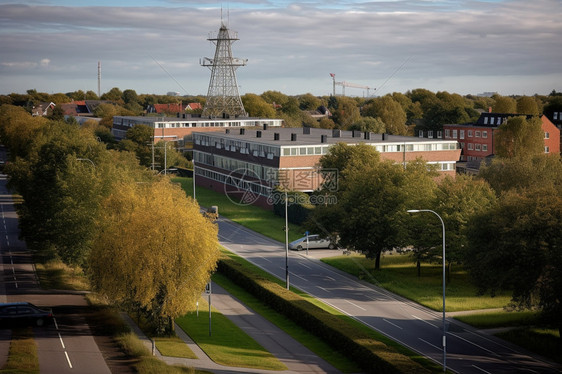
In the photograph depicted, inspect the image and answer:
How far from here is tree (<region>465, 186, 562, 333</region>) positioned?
34750mm

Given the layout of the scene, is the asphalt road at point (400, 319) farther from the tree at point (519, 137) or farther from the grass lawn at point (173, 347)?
the tree at point (519, 137)

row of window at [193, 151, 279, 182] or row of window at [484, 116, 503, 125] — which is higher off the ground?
row of window at [484, 116, 503, 125]

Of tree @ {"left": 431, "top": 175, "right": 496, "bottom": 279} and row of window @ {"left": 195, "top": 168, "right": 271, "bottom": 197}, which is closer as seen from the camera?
tree @ {"left": 431, "top": 175, "right": 496, "bottom": 279}

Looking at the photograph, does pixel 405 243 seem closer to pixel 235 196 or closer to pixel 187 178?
pixel 235 196

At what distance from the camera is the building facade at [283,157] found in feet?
259

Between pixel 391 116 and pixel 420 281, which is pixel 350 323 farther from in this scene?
pixel 391 116

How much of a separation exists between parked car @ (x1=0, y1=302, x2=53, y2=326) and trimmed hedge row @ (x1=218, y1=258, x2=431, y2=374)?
43.6 ft

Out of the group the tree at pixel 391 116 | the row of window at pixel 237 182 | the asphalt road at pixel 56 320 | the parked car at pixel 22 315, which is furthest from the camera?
the tree at pixel 391 116

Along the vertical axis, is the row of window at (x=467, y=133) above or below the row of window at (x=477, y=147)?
above

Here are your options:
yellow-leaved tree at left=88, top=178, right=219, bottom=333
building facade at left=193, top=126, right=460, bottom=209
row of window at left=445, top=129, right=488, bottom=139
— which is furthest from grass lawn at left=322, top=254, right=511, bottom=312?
row of window at left=445, top=129, right=488, bottom=139

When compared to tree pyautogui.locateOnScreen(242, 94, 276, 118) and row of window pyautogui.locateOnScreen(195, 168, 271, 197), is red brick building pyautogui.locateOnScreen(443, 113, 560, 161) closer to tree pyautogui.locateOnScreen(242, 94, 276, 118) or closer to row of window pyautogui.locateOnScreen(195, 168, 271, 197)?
row of window pyautogui.locateOnScreen(195, 168, 271, 197)

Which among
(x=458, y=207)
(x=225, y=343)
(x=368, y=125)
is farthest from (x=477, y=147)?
(x=225, y=343)

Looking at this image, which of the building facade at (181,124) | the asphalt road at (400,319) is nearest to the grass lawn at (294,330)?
the asphalt road at (400,319)

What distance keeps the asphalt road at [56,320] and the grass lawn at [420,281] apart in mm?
20705
